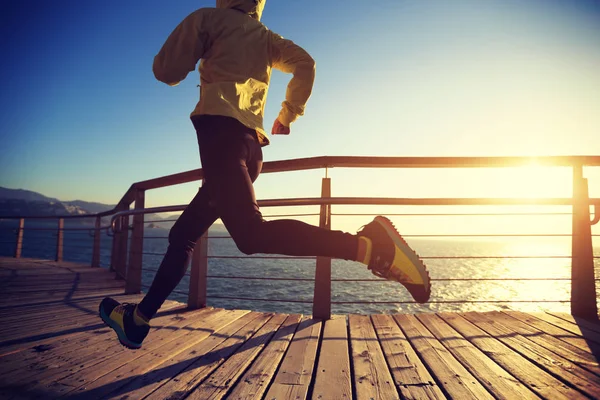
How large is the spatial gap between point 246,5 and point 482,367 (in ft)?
5.43

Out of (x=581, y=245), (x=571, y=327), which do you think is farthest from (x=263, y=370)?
(x=581, y=245)

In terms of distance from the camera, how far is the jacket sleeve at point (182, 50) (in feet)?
3.90

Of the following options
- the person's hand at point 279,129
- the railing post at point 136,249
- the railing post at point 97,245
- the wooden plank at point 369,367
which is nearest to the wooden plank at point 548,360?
the wooden plank at point 369,367

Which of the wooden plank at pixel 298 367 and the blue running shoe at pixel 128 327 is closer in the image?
the wooden plank at pixel 298 367

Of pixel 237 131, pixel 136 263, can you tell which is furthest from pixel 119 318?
pixel 136 263

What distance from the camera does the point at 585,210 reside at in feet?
6.87

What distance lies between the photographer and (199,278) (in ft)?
7.75

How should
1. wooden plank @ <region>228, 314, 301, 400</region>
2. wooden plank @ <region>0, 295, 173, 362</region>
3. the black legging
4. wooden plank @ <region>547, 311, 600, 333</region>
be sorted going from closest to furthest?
wooden plank @ <region>228, 314, 301, 400</region>
the black legging
wooden plank @ <region>0, 295, 173, 362</region>
wooden plank @ <region>547, 311, 600, 333</region>

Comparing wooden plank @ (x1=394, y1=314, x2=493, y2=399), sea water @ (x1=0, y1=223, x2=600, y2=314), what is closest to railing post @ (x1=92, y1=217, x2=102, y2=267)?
sea water @ (x1=0, y1=223, x2=600, y2=314)

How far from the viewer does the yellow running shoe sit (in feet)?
3.81

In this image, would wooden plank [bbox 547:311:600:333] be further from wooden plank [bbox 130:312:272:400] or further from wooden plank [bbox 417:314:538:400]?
wooden plank [bbox 130:312:272:400]

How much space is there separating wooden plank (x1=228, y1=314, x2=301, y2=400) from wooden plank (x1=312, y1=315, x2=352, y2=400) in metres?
0.17

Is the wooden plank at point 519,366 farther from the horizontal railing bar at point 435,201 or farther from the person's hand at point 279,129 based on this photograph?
the person's hand at point 279,129

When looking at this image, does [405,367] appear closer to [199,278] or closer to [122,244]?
[199,278]
